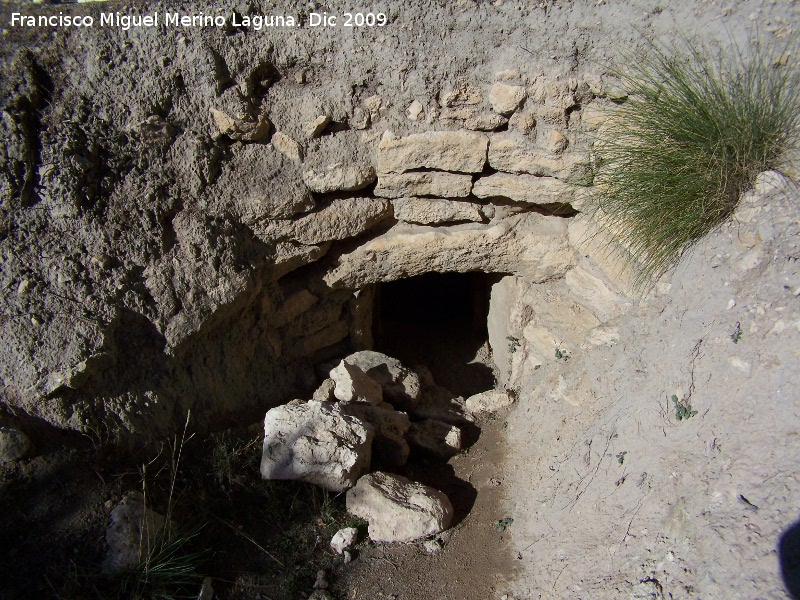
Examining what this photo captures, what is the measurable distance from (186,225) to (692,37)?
8.32 feet

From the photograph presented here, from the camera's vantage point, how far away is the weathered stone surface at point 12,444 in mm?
2541

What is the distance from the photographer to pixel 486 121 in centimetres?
317

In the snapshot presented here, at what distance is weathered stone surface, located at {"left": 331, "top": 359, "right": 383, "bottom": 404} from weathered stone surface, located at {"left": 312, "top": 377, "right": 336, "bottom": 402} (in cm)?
2

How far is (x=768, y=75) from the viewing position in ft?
8.66

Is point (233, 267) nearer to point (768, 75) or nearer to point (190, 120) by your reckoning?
point (190, 120)

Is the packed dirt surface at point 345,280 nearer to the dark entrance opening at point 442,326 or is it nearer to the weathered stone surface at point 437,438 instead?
the weathered stone surface at point 437,438

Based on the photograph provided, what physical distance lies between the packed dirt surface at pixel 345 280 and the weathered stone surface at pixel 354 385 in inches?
11.1

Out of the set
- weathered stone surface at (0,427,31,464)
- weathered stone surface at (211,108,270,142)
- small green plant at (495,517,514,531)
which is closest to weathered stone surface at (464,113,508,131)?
weathered stone surface at (211,108,270,142)

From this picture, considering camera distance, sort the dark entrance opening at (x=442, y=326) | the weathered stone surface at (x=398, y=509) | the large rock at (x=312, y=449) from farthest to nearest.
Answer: the dark entrance opening at (x=442, y=326), the large rock at (x=312, y=449), the weathered stone surface at (x=398, y=509)

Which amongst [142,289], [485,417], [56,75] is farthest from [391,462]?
[56,75]

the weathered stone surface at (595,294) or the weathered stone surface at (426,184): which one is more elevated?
the weathered stone surface at (426,184)

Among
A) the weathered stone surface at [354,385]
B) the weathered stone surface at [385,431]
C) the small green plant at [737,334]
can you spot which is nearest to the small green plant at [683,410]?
the small green plant at [737,334]

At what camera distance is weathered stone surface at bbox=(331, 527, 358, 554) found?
2.86 metres

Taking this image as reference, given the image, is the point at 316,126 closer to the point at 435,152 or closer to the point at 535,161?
the point at 435,152
